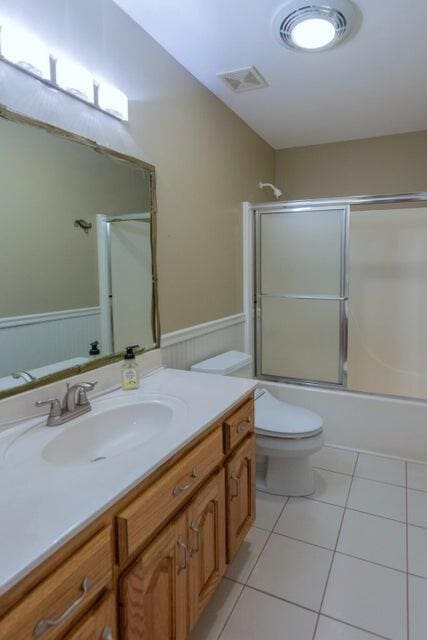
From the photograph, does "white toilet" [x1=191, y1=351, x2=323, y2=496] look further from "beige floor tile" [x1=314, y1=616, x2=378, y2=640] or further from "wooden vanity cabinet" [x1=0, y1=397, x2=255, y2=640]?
"beige floor tile" [x1=314, y1=616, x2=378, y2=640]

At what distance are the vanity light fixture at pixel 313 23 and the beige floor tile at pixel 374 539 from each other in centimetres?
234

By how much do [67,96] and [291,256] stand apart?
6.44ft

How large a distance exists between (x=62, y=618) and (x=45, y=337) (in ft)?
2.75

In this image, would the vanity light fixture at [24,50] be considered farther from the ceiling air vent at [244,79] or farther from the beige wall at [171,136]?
the ceiling air vent at [244,79]

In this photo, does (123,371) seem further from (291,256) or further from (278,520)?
(291,256)

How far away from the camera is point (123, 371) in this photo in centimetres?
160

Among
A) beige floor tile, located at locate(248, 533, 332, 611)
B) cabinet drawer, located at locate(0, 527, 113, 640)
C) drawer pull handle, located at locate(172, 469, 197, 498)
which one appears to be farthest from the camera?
beige floor tile, located at locate(248, 533, 332, 611)

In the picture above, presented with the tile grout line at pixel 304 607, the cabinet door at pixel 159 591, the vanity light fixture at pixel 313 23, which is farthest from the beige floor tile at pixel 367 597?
the vanity light fixture at pixel 313 23

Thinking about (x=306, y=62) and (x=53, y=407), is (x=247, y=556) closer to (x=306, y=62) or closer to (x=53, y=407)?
(x=53, y=407)

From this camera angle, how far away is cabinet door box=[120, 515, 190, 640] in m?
0.94

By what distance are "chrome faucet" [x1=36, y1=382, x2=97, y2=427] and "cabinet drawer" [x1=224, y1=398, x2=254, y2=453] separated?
51 centimetres

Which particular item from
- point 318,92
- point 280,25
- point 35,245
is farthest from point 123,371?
point 318,92

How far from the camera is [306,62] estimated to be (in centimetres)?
203

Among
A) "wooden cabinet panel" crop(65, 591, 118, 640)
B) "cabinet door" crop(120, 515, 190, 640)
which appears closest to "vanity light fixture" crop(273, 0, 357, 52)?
"cabinet door" crop(120, 515, 190, 640)
